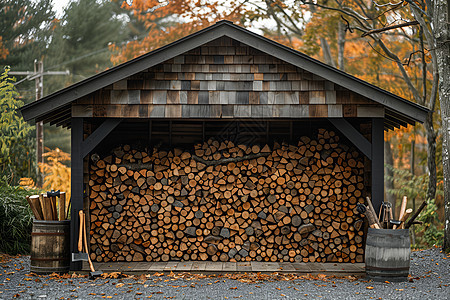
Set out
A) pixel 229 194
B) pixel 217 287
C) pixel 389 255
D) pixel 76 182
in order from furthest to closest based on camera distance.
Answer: pixel 229 194
pixel 76 182
pixel 389 255
pixel 217 287

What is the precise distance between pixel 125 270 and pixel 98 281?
2.11ft

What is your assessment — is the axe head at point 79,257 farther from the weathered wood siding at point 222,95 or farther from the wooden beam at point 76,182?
the weathered wood siding at point 222,95

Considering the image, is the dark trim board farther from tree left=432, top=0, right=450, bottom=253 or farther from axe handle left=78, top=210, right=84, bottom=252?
tree left=432, top=0, right=450, bottom=253

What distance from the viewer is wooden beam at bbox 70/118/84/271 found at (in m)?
7.20

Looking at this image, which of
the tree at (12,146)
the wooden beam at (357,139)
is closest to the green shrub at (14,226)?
the tree at (12,146)

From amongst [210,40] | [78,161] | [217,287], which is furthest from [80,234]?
[210,40]

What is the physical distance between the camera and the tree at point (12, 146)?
36.1 ft

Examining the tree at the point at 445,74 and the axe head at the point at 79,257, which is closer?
the axe head at the point at 79,257

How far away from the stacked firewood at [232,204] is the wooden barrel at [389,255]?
125 cm

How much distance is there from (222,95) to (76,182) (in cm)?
238

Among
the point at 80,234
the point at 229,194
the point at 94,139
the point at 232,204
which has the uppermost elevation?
the point at 94,139

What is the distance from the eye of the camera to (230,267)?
7.64 meters

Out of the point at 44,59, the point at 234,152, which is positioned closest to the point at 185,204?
the point at 234,152

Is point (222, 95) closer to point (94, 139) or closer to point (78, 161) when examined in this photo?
point (94, 139)
